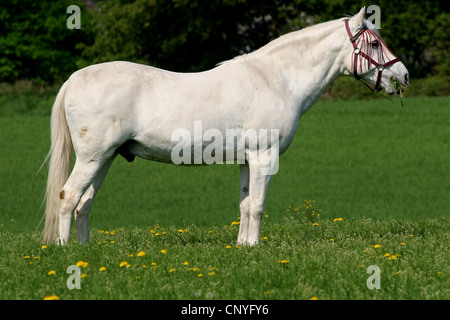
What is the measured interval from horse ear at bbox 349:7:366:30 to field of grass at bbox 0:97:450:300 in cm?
252

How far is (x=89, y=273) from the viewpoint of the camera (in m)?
7.26

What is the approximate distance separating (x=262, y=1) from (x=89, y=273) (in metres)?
40.0

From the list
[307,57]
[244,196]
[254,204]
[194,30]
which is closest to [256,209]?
[254,204]

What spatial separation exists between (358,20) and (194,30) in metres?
36.0

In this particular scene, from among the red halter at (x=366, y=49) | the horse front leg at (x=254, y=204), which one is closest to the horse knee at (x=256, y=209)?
the horse front leg at (x=254, y=204)

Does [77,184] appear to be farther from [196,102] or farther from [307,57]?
[307,57]

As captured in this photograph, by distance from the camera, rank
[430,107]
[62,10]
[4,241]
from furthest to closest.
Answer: [62,10] → [430,107] → [4,241]

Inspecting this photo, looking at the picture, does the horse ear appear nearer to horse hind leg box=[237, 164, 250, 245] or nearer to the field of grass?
horse hind leg box=[237, 164, 250, 245]

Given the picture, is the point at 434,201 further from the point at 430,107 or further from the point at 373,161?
the point at 430,107

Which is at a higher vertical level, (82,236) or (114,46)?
(114,46)

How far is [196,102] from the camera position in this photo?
27.4ft

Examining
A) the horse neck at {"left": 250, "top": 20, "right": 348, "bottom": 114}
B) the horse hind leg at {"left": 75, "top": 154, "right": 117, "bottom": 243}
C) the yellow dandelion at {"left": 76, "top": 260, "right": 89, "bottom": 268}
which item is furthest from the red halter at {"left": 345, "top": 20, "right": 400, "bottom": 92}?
the yellow dandelion at {"left": 76, "top": 260, "right": 89, "bottom": 268}

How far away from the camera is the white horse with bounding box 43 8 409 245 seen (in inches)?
326
